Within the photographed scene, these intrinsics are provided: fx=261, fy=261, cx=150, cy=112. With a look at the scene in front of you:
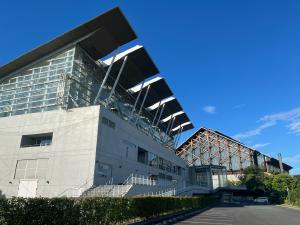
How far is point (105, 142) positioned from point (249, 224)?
18355mm

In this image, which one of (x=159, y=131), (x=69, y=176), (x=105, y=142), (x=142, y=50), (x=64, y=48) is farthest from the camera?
(x=159, y=131)

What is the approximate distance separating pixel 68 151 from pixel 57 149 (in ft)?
5.14

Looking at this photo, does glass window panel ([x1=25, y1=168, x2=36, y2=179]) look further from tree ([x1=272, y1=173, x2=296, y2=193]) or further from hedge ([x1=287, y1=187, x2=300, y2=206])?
tree ([x1=272, y1=173, x2=296, y2=193])

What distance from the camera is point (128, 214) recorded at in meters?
15.6

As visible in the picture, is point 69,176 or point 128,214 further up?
point 69,176

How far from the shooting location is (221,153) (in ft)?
263

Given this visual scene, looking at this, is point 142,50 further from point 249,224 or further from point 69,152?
point 249,224

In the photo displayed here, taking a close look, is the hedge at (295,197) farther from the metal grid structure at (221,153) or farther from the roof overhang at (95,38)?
the roof overhang at (95,38)

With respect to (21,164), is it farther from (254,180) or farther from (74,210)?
(254,180)

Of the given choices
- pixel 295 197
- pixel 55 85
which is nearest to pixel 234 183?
pixel 295 197

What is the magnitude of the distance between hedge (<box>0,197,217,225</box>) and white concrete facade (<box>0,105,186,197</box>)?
11477 mm

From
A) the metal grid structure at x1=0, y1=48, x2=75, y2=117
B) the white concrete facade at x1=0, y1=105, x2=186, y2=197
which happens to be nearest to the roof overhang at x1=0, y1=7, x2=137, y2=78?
the metal grid structure at x1=0, y1=48, x2=75, y2=117

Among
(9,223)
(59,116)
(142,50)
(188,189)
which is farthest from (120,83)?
(9,223)

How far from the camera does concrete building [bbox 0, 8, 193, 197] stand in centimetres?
2870
